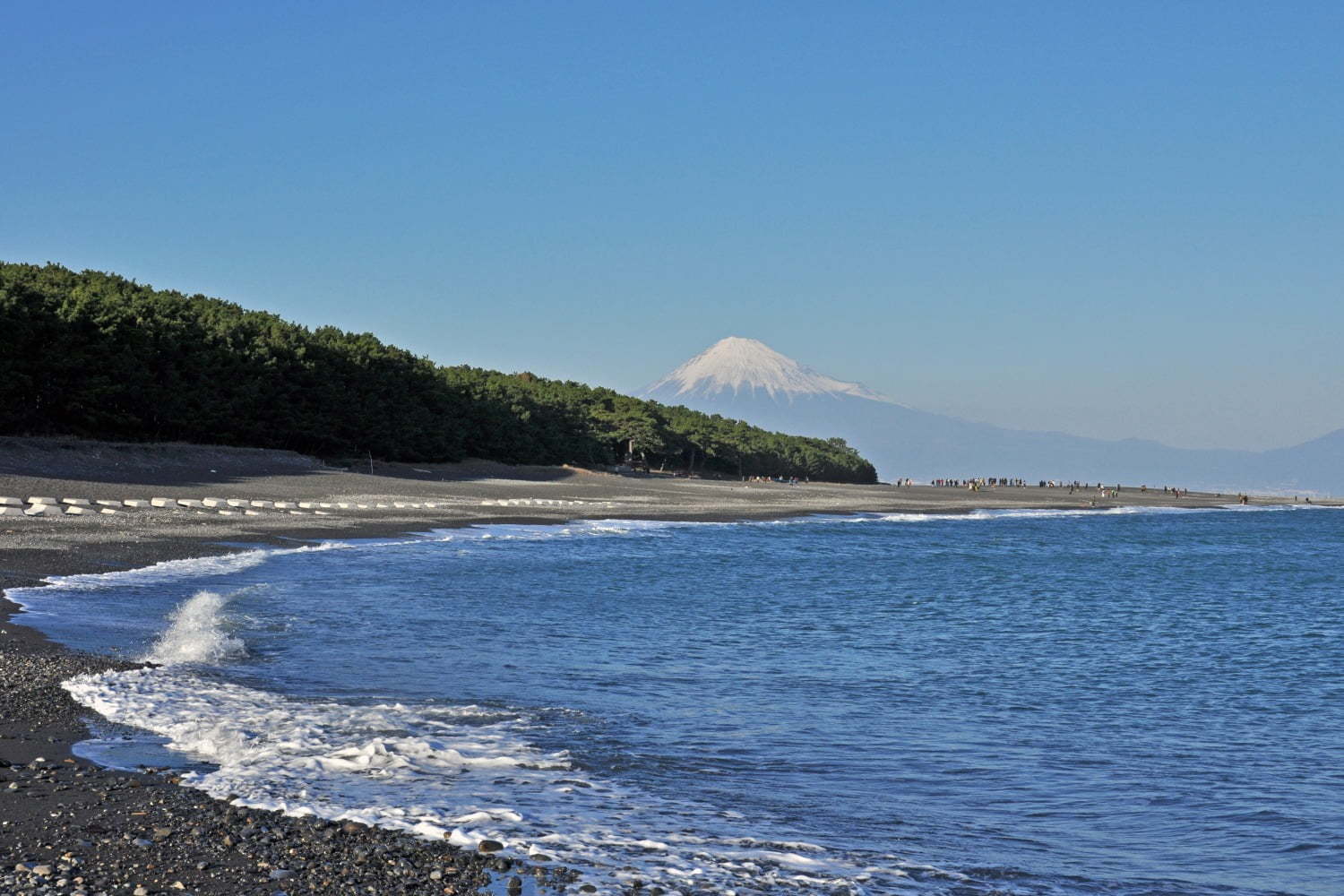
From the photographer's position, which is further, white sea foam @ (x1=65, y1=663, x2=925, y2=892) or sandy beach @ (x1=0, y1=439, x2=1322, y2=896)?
white sea foam @ (x1=65, y1=663, x2=925, y2=892)

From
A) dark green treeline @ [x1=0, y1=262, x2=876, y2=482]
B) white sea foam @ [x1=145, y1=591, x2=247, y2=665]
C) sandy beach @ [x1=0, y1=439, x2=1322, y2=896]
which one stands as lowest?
white sea foam @ [x1=145, y1=591, x2=247, y2=665]

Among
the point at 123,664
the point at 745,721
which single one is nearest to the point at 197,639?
the point at 123,664

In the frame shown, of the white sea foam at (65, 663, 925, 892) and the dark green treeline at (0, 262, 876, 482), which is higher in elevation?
the dark green treeline at (0, 262, 876, 482)

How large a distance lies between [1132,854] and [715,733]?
5150 mm

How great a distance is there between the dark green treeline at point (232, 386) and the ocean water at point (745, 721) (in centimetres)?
4016

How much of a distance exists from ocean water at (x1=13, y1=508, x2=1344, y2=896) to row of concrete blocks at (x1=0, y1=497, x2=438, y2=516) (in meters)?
11.0

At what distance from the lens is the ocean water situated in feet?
30.5

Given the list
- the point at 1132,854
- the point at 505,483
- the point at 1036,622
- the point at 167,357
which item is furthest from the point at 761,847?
the point at 505,483

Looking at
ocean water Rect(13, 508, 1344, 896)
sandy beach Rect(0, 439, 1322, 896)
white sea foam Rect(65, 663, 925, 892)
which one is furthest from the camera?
ocean water Rect(13, 508, 1344, 896)

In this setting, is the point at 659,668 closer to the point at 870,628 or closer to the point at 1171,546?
the point at 870,628

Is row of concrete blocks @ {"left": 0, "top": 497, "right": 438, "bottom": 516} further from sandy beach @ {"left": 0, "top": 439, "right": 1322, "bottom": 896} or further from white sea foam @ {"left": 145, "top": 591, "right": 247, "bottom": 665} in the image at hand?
white sea foam @ {"left": 145, "top": 591, "right": 247, "bottom": 665}

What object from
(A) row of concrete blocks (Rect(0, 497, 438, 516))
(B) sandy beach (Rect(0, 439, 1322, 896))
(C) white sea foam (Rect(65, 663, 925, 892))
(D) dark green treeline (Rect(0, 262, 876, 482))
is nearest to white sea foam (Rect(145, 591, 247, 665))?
(B) sandy beach (Rect(0, 439, 1322, 896))

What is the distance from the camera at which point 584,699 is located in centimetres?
1534

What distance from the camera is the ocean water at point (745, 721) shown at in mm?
9281
